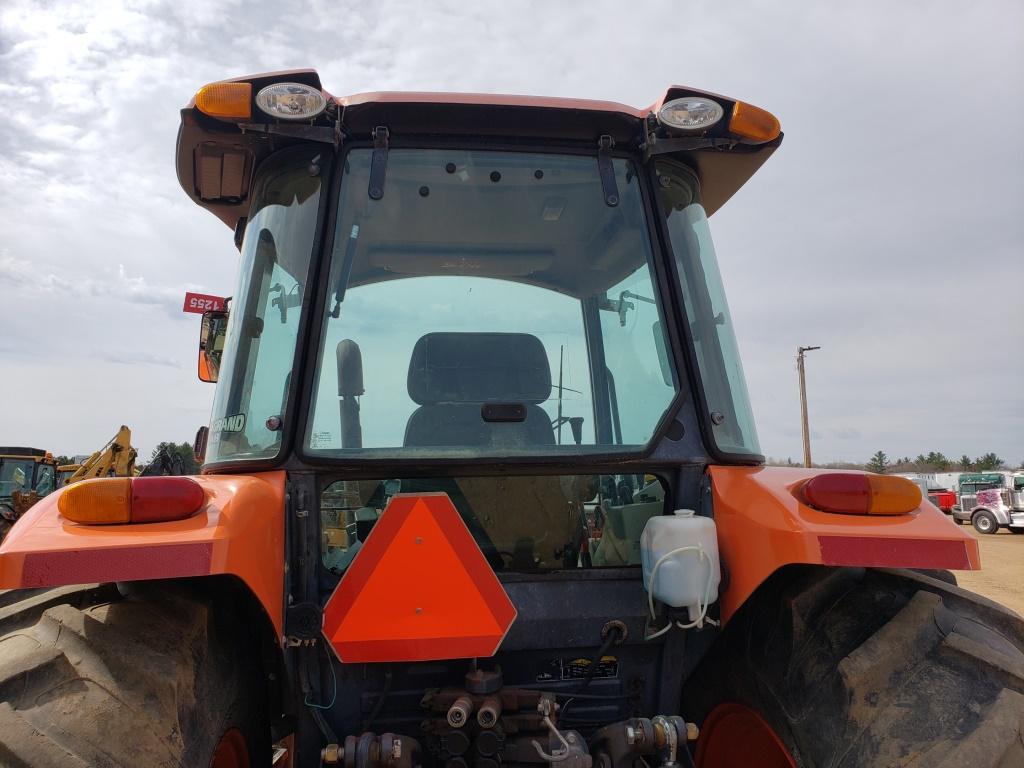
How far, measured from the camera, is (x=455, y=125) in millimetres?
2438

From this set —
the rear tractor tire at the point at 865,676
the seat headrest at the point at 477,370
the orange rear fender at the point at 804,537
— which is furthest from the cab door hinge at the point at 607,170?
the rear tractor tire at the point at 865,676

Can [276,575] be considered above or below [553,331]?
below

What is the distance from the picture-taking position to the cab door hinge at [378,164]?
2.40 metres

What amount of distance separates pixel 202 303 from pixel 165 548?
1722 mm

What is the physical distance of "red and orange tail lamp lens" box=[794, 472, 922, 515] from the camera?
6.39 feet

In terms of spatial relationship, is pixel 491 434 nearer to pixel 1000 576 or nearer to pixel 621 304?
pixel 621 304

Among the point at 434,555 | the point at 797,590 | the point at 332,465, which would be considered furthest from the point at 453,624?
the point at 797,590

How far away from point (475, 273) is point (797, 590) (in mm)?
1384

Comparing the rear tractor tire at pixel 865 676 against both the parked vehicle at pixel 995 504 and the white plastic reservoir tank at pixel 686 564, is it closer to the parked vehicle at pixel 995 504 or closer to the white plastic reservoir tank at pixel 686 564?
the white plastic reservoir tank at pixel 686 564

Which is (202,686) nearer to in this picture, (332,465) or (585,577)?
(332,465)

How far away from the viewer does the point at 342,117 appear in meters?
2.37

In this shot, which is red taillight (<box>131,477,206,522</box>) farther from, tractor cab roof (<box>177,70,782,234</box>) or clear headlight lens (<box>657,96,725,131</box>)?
clear headlight lens (<box>657,96,725,131</box>)

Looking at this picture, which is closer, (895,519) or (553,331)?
(895,519)

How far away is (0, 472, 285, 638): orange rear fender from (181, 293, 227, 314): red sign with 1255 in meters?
1.31
